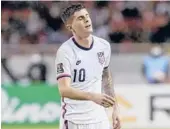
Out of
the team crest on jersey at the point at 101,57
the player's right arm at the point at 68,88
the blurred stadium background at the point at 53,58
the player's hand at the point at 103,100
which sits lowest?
the player's hand at the point at 103,100

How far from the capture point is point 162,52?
14516 millimetres

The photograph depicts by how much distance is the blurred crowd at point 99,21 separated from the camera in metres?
16.4

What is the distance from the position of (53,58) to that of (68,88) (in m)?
9.00

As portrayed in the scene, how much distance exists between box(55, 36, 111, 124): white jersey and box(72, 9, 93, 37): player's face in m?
0.14

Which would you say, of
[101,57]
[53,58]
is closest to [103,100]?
[101,57]

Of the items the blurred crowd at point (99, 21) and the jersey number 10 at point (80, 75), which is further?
the blurred crowd at point (99, 21)

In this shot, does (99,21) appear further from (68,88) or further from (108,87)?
(68,88)

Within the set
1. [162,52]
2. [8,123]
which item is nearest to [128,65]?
[162,52]

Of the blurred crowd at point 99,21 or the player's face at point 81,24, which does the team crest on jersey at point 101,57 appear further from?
the blurred crowd at point 99,21

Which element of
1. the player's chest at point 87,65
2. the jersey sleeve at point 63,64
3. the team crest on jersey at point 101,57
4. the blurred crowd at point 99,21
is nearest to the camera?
the jersey sleeve at point 63,64

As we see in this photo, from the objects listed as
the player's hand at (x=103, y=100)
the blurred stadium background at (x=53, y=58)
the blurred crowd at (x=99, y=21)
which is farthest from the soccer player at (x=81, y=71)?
the blurred crowd at (x=99, y=21)

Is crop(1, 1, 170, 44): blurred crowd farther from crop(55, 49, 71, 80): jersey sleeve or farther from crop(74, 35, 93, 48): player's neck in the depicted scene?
crop(55, 49, 71, 80): jersey sleeve

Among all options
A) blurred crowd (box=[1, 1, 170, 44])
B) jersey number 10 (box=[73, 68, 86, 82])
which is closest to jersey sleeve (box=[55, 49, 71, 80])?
jersey number 10 (box=[73, 68, 86, 82])

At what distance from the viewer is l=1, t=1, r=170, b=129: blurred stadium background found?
13.4 metres
